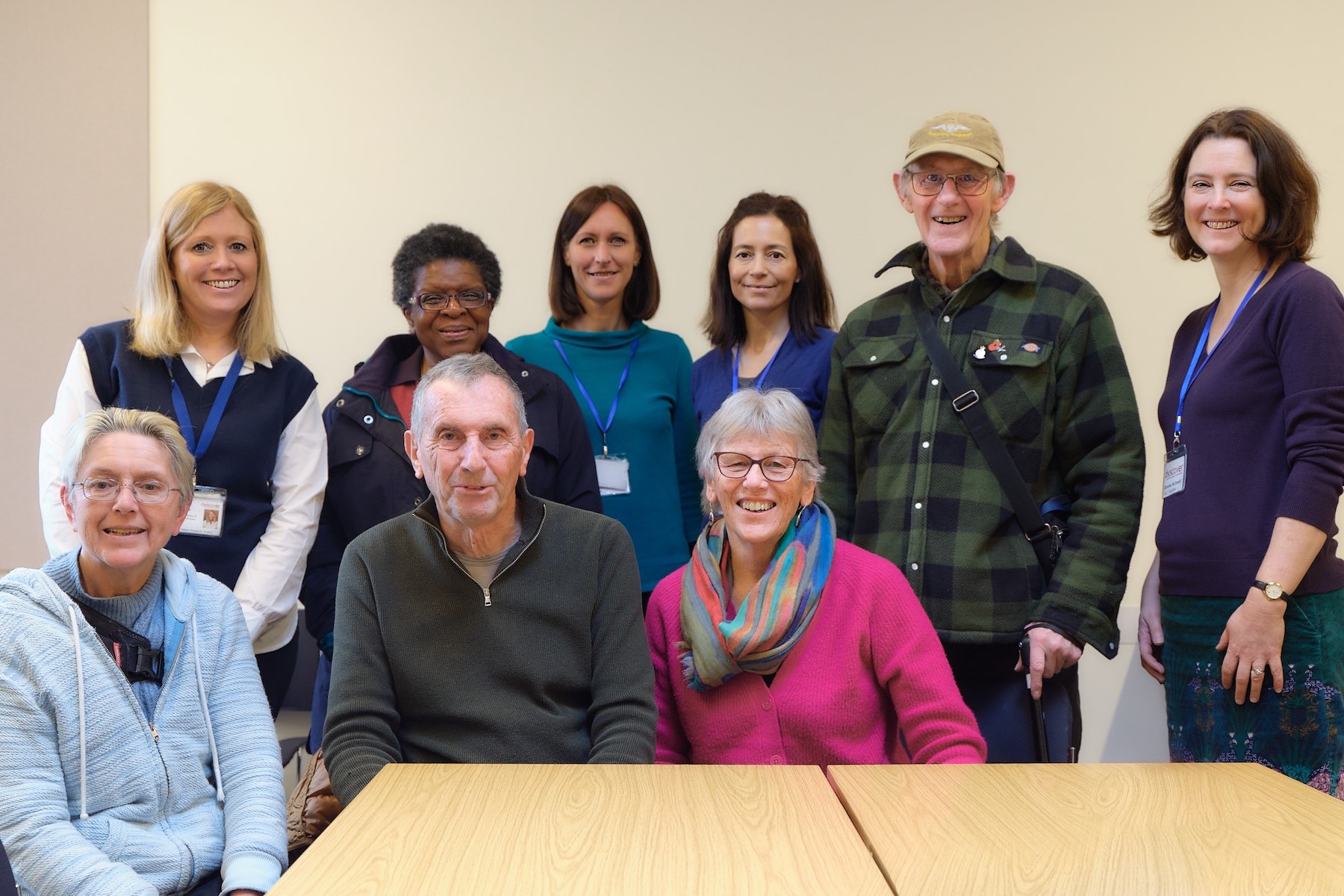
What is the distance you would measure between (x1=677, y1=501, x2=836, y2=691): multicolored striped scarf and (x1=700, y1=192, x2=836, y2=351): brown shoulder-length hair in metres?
0.86

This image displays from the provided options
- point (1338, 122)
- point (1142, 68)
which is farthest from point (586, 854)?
point (1338, 122)

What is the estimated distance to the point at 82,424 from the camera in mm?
2010

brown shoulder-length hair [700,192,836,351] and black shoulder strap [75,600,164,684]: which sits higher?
brown shoulder-length hair [700,192,836,351]

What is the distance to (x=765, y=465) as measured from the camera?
2.25 meters

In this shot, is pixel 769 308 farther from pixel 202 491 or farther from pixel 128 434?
pixel 128 434

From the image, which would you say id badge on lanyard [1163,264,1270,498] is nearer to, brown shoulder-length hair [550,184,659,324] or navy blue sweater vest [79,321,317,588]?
brown shoulder-length hair [550,184,659,324]

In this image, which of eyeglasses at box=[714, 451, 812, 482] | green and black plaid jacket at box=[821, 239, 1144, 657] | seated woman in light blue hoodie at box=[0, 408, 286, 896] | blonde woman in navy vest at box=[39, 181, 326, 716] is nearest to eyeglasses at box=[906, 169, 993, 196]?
green and black plaid jacket at box=[821, 239, 1144, 657]

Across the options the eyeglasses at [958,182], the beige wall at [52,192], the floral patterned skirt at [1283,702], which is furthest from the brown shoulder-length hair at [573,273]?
the beige wall at [52,192]

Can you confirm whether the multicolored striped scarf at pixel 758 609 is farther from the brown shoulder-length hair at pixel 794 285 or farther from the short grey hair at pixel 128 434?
the short grey hair at pixel 128 434

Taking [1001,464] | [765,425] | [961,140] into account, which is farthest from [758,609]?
[961,140]

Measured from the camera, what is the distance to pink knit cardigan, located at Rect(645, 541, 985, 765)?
212 cm

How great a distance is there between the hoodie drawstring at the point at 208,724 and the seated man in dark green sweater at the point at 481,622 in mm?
188

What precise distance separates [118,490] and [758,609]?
1.19 m

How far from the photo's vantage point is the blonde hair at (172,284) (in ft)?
8.50
